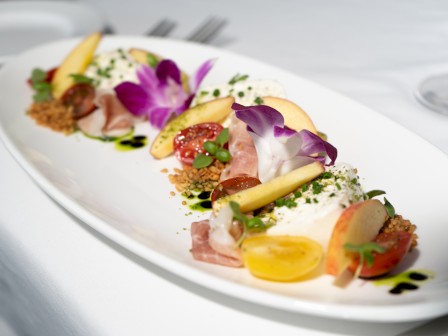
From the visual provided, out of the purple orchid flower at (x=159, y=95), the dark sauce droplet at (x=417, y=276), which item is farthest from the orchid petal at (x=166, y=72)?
the dark sauce droplet at (x=417, y=276)

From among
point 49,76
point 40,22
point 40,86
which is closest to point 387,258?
point 40,86

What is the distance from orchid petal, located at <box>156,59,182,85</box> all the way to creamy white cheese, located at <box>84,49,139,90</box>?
0.21 meters

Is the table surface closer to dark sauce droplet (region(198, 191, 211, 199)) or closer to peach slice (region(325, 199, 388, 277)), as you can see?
peach slice (region(325, 199, 388, 277))

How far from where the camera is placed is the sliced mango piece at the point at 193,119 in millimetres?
2645

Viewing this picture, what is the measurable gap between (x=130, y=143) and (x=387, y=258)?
141 cm

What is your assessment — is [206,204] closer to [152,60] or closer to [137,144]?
[137,144]

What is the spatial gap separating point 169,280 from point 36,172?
0.72 m

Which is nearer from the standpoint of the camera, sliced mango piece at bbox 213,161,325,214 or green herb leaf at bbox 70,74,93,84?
sliced mango piece at bbox 213,161,325,214

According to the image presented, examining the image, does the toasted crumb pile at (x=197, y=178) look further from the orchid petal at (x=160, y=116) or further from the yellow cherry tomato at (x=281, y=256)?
the yellow cherry tomato at (x=281, y=256)

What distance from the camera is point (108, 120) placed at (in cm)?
291

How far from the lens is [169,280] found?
1.96 meters

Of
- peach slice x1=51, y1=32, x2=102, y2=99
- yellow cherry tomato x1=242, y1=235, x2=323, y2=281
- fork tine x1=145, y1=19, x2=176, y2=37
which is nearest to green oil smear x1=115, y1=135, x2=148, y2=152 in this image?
peach slice x1=51, y1=32, x2=102, y2=99

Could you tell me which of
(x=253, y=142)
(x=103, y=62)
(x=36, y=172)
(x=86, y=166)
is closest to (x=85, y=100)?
(x=103, y=62)

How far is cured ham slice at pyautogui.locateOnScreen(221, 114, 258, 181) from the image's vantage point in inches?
93.4
